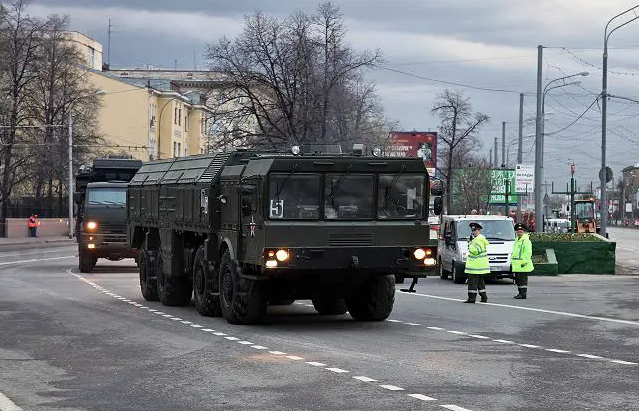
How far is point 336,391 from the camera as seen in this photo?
12094 mm

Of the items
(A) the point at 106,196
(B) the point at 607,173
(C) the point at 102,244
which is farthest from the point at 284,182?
(B) the point at 607,173

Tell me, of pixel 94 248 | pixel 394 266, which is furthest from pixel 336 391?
pixel 94 248

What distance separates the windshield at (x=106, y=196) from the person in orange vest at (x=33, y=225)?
137 ft

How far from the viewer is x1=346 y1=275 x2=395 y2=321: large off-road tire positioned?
67.4 ft

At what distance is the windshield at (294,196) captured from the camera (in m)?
19.1

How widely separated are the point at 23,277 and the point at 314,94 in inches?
1114

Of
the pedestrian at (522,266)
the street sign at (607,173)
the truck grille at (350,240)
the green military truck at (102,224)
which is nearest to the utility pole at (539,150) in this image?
the street sign at (607,173)

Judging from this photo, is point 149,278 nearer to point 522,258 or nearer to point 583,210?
point 522,258

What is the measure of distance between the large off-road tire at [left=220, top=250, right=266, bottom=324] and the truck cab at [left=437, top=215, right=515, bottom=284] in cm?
1565

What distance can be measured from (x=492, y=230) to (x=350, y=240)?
694 inches

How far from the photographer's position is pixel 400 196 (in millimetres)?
19797

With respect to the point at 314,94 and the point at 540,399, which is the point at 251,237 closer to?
the point at 540,399

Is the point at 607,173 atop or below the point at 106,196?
atop

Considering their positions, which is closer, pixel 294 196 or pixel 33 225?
pixel 294 196
